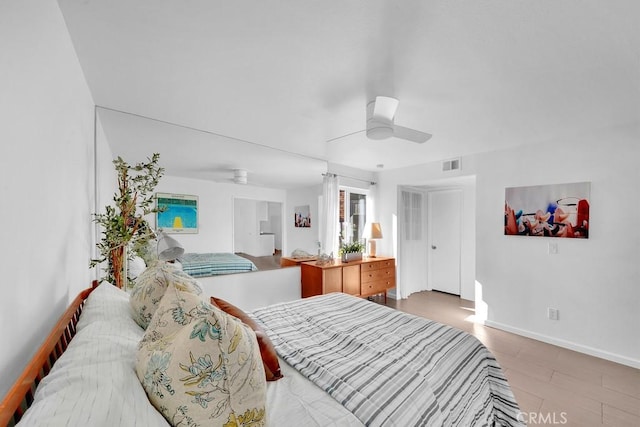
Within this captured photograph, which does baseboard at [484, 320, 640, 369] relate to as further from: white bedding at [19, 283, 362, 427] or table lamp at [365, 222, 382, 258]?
white bedding at [19, 283, 362, 427]

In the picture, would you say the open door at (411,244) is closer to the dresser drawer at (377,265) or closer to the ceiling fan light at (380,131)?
the dresser drawer at (377,265)

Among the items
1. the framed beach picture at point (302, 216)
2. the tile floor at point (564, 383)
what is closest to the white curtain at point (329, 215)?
the framed beach picture at point (302, 216)

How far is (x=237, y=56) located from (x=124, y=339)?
60.5 inches

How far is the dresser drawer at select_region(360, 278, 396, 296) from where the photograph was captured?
13.9 ft

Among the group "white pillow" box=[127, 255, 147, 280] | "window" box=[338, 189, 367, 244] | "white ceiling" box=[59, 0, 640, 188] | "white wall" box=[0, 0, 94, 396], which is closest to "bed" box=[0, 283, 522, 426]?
"white wall" box=[0, 0, 94, 396]

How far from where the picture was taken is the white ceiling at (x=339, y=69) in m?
1.25

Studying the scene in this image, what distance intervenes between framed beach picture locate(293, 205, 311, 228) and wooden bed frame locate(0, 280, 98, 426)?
233 cm

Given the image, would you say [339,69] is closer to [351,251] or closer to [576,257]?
[351,251]

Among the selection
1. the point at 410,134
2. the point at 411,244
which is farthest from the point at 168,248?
the point at 411,244

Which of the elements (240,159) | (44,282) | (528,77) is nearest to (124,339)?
(44,282)

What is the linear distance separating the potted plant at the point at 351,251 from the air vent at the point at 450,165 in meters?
1.80

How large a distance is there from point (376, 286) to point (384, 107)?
10.4ft

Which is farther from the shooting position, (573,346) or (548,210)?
(548,210)

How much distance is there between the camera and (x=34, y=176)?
928 mm
